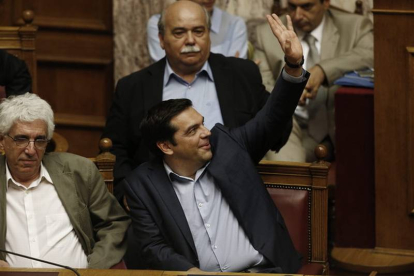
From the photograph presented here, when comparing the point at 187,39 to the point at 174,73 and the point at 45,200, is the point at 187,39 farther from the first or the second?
the point at 45,200

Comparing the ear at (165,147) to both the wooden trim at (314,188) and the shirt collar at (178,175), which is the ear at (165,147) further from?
the wooden trim at (314,188)

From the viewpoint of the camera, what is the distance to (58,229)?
11.2 ft

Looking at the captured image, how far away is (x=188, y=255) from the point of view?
3.35 metres

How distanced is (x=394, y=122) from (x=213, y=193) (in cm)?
102

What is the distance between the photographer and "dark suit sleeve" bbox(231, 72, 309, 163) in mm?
3387

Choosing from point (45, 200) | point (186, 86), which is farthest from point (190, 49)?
point (45, 200)

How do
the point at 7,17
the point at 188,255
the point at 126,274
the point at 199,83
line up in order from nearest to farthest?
1. the point at 126,274
2. the point at 188,255
3. the point at 199,83
4. the point at 7,17

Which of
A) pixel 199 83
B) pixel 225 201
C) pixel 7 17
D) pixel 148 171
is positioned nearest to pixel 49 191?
pixel 148 171

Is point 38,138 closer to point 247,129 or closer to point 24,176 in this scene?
point 24,176

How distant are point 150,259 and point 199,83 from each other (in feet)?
3.10

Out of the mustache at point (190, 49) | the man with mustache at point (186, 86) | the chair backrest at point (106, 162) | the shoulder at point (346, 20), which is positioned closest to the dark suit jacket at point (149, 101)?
the man with mustache at point (186, 86)

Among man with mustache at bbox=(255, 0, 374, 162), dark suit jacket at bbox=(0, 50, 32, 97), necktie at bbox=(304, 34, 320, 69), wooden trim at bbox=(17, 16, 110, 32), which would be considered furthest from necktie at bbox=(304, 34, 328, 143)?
wooden trim at bbox=(17, 16, 110, 32)

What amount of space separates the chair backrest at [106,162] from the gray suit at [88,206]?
138 millimetres

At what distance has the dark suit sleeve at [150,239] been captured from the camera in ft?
10.8
